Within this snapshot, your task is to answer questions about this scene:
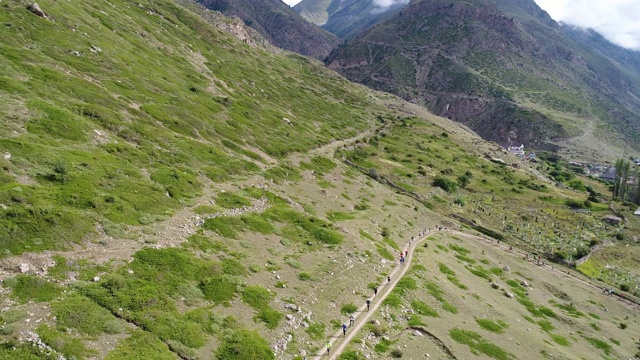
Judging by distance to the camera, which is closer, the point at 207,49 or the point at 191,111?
the point at 191,111

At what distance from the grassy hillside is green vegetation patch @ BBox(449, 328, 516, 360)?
7.02 ft

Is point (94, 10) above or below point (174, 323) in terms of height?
above

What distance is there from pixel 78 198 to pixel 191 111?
64071 mm

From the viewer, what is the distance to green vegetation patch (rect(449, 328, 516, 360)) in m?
47.5

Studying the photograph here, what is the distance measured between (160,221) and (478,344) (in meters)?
44.3

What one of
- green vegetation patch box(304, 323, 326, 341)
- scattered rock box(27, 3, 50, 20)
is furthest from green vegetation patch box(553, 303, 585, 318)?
scattered rock box(27, 3, 50, 20)

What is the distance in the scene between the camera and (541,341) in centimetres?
5819

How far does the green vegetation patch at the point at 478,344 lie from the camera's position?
47.5 metres

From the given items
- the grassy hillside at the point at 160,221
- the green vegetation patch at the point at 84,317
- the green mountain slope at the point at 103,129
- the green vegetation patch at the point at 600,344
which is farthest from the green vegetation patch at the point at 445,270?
the green vegetation patch at the point at 84,317

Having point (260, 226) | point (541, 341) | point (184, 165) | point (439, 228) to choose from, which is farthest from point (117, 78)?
point (541, 341)

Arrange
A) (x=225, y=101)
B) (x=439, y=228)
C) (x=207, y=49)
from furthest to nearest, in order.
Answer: (x=207, y=49), (x=225, y=101), (x=439, y=228)

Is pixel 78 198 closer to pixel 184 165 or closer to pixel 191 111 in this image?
pixel 184 165

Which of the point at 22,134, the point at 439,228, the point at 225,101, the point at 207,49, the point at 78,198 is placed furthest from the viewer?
the point at 207,49

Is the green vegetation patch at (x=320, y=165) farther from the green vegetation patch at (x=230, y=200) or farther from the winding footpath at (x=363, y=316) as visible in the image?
the winding footpath at (x=363, y=316)
